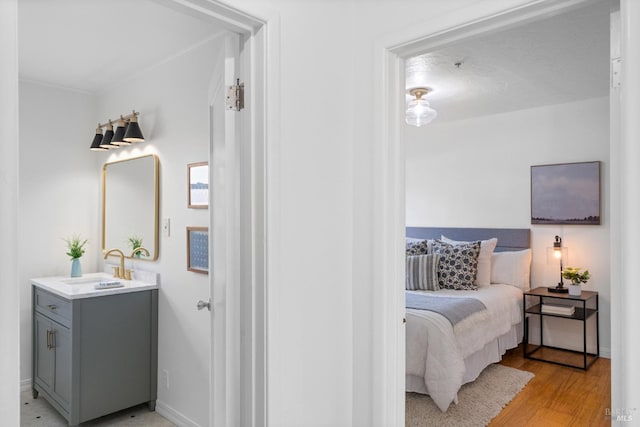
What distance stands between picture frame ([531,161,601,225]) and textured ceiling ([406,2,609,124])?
0.66 meters

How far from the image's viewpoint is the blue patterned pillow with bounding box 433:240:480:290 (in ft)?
13.6

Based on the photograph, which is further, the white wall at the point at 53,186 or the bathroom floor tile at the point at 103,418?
the white wall at the point at 53,186

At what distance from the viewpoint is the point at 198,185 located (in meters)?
2.67

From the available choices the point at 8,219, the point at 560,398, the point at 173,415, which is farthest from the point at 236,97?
the point at 560,398

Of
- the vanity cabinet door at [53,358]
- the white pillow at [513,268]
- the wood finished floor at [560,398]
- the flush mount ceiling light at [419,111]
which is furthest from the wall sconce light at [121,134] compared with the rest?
the white pillow at [513,268]

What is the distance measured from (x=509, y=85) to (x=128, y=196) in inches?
126

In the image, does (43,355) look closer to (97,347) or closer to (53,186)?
(97,347)

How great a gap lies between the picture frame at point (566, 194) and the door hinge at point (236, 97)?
3.70 m

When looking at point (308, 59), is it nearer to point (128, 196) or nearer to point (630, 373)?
point (630, 373)

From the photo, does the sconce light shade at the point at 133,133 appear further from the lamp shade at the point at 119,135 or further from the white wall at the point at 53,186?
the white wall at the point at 53,186

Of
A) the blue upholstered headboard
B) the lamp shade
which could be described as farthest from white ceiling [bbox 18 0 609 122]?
the blue upholstered headboard

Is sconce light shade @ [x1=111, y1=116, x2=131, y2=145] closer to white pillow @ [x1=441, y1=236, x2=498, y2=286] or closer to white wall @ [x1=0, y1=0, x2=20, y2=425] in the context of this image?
white wall @ [x1=0, y1=0, x2=20, y2=425]

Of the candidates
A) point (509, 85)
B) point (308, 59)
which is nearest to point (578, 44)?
point (509, 85)

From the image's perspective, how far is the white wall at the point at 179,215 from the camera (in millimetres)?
2641
